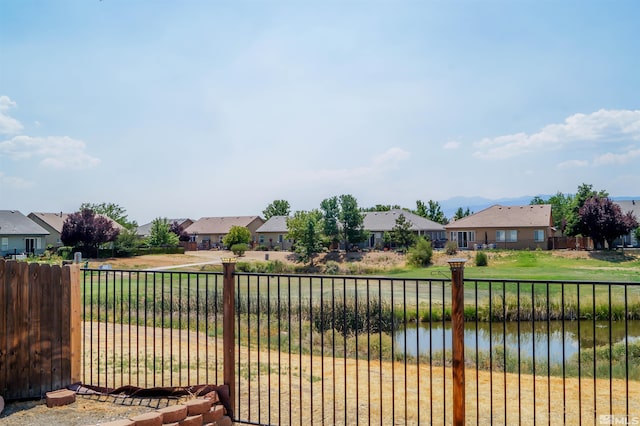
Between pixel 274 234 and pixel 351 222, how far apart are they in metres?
16.2

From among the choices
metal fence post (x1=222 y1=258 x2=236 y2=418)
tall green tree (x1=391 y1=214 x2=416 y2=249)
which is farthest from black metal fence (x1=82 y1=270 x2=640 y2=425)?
tall green tree (x1=391 y1=214 x2=416 y2=249)

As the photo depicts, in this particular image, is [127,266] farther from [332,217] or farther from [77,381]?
[77,381]

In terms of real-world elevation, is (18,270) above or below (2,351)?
above

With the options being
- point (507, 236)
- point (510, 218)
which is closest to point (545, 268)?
point (507, 236)

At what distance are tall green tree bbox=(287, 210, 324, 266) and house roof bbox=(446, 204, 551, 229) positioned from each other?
13716 millimetres

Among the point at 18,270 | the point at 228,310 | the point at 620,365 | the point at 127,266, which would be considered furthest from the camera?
the point at 127,266

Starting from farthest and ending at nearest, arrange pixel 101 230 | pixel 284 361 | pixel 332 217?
pixel 332 217 < pixel 101 230 < pixel 284 361

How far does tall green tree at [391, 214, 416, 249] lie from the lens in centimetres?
4784

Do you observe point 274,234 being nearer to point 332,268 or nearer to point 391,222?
point 391,222

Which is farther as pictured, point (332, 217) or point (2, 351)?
point (332, 217)

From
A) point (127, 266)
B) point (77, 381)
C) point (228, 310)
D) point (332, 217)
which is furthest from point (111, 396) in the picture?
point (332, 217)

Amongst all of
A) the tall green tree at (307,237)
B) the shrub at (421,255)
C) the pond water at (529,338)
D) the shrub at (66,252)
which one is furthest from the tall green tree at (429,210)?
the pond water at (529,338)

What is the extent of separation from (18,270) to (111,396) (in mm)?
1765

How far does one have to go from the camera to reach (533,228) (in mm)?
47500
